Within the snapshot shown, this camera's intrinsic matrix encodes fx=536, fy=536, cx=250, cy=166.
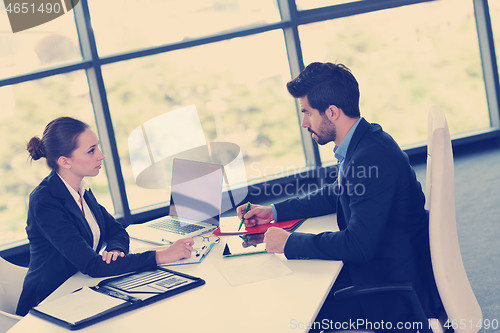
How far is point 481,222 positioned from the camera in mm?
3766

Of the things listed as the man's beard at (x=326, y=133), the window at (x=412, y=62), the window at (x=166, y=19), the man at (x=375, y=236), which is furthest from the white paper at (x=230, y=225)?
the window at (x=412, y=62)

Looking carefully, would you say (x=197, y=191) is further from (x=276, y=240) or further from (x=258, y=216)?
(x=276, y=240)

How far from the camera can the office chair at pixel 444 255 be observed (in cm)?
160

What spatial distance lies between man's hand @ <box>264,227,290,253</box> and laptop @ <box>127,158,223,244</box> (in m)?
0.53

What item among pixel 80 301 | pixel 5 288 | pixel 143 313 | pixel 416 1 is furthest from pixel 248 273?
pixel 416 1

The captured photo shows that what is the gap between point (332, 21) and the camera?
4.76 meters

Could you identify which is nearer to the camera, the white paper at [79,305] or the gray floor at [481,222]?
the white paper at [79,305]

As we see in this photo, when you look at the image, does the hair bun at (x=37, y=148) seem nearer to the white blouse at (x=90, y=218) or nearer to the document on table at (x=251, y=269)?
the white blouse at (x=90, y=218)

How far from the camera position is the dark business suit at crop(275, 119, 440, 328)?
1.79 m

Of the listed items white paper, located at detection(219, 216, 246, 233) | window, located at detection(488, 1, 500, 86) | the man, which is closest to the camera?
the man

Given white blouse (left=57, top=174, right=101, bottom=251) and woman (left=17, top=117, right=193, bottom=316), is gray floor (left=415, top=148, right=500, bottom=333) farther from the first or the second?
white blouse (left=57, top=174, right=101, bottom=251)

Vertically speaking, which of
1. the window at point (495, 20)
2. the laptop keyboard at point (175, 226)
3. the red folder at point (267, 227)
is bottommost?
the red folder at point (267, 227)

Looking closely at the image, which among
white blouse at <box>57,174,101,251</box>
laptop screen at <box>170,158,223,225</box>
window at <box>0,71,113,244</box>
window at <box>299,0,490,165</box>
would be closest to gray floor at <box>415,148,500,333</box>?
window at <box>299,0,490,165</box>

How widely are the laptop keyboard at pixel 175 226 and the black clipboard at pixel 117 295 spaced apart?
495 mm
